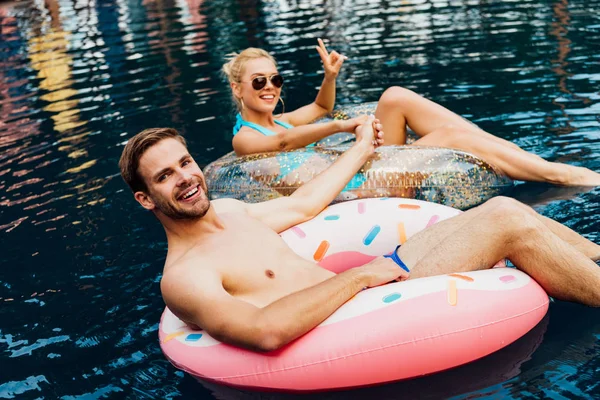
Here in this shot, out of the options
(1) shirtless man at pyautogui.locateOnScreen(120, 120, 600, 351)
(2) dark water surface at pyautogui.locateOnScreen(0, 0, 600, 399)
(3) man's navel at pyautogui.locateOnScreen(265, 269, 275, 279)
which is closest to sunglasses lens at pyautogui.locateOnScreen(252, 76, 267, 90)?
(2) dark water surface at pyautogui.locateOnScreen(0, 0, 600, 399)

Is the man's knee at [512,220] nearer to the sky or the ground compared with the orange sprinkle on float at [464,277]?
nearer to the sky

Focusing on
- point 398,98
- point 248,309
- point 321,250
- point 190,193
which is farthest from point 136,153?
point 398,98

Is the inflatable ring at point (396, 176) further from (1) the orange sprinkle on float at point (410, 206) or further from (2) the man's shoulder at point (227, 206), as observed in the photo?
(2) the man's shoulder at point (227, 206)

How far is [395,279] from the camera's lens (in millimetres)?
3570

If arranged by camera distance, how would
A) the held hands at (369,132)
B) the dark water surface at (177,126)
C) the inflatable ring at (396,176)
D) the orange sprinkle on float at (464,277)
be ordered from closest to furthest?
the orange sprinkle on float at (464,277) → the dark water surface at (177,126) → the held hands at (369,132) → the inflatable ring at (396,176)

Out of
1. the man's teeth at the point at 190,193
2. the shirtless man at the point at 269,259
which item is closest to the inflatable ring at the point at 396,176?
the shirtless man at the point at 269,259

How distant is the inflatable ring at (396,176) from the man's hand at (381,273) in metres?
1.53

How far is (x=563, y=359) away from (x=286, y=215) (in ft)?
5.56

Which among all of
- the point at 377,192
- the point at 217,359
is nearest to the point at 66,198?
the point at 377,192

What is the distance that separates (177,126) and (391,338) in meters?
5.42

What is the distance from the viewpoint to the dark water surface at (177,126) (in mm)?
3611

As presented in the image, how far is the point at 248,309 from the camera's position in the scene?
3.12 metres

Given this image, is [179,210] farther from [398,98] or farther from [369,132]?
[398,98]

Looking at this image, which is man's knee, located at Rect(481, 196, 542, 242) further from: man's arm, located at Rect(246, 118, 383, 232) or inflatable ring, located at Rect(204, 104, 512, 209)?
inflatable ring, located at Rect(204, 104, 512, 209)
